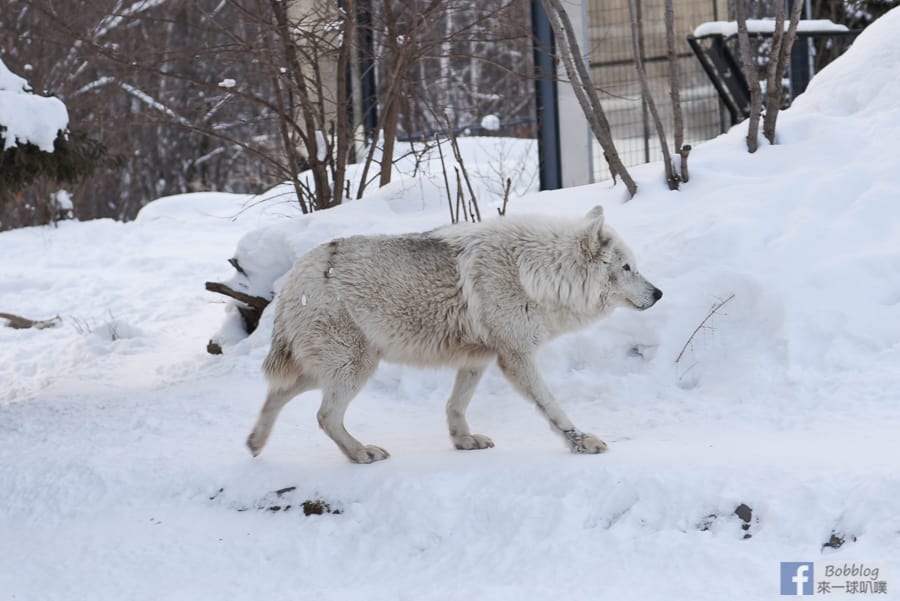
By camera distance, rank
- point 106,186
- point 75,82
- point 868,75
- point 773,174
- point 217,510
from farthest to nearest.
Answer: point 106,186, point 75,82, point 868,75, point 773,174, point 217,510

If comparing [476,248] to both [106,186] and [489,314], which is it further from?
[106,186]

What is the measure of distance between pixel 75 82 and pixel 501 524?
74.1 ft

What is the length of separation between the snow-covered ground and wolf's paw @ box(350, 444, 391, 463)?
3.2 inches

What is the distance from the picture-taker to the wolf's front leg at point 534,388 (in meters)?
5.51

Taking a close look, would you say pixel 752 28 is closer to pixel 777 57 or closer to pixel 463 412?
pixel 777 57

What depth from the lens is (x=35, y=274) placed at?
1362cm

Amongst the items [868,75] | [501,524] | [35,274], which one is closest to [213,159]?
[35,274]

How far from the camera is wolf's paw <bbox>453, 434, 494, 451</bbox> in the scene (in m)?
5.87

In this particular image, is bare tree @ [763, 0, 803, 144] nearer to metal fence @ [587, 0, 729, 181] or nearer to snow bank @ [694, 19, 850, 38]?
snow bank @ [694, 19, 850, 38]

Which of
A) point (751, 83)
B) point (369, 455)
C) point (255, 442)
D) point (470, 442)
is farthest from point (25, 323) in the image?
point (751, 83)

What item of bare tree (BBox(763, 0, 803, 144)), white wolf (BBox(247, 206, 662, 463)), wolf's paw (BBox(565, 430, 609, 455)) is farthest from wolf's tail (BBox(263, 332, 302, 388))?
bare tree (BBox(763, 0, 803, 144))

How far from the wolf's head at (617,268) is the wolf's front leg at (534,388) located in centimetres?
71

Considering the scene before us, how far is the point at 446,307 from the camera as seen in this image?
5.73 meters

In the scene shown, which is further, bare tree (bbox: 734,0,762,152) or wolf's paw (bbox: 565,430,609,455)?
bare tree (bbox: 734,0,762,152)
